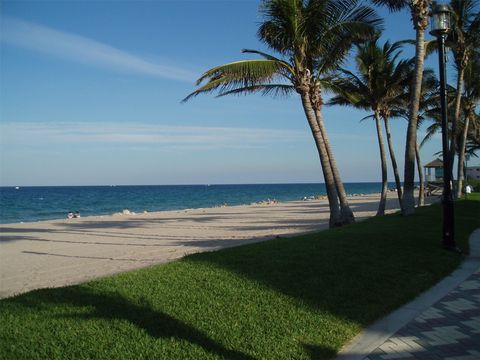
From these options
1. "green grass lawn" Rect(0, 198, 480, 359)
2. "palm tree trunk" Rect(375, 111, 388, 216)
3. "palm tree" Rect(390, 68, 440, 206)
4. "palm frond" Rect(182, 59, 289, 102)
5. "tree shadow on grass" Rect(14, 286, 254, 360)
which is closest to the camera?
"green grass lawn" Rect(0, 198, 480, 359)

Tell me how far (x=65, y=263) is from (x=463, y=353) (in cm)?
903

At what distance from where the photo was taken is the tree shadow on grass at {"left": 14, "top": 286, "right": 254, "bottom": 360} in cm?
421

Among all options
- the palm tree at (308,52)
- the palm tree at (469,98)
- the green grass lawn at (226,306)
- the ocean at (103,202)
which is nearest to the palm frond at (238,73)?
the palm tree at (308,52)

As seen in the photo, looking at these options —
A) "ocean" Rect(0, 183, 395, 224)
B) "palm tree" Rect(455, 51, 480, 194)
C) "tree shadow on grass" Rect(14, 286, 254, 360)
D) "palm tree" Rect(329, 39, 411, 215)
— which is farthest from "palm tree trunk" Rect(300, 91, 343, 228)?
"ocean" Rect(0, 183, 395, 224)

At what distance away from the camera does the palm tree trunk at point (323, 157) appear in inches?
531

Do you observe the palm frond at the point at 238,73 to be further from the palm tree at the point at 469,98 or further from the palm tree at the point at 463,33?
the palm tree at the point at 469,98

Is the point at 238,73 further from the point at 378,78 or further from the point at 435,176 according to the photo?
the point at 435,176

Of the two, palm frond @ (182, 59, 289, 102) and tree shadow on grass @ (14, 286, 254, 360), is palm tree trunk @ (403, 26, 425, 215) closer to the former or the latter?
palm frond @ (182, 59, 289, 102)

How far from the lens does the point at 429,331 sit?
4707 mm

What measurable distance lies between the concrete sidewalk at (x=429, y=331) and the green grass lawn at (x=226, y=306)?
0.16 metres

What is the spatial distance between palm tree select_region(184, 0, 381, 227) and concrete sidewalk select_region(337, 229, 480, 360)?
8096 mm

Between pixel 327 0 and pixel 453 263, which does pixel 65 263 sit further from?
pixel 327 0

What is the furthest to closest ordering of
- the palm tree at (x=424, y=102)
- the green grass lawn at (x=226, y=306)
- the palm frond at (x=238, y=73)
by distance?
the palm tree at (x=424, y=102)
the palm frond at (x=238, y=73)
the green grass lawn at (x=226, y=306)

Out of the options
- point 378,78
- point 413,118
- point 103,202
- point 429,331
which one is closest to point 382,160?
point 378,78
